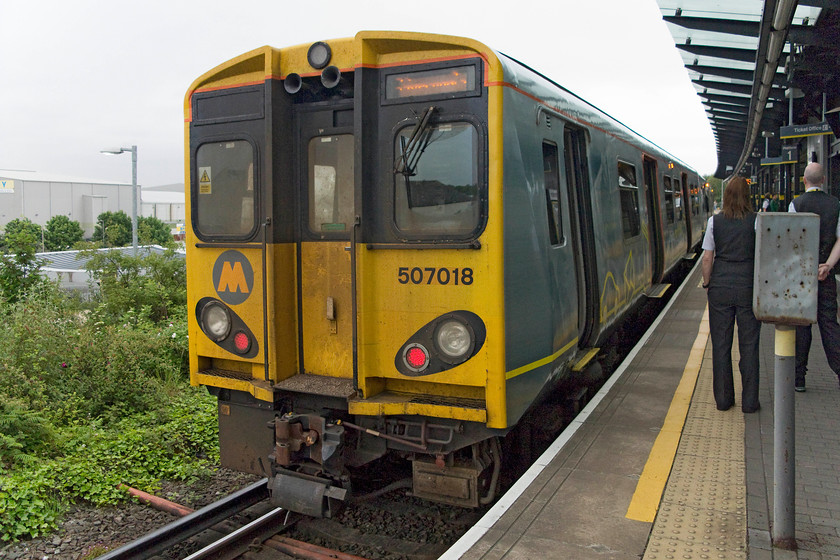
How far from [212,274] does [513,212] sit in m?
A: 2.30

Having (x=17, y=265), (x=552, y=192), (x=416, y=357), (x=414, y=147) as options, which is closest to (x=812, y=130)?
(x=552, y=192)

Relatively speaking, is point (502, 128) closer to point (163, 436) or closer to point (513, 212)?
point (513, 212)

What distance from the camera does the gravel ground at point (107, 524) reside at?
4961 millimetres

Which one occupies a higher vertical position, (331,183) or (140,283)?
(331,183)

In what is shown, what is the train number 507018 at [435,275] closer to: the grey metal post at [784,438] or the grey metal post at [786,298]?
the grey metal post at [786,298]

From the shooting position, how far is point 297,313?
477cm

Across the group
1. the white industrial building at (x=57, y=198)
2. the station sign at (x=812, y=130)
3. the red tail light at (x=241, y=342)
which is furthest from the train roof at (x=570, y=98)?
the white industrial building at (x=57, y=198)

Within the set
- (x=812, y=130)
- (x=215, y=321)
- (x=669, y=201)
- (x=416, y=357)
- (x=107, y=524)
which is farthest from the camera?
(x=812, y=130)

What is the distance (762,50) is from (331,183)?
24.8 ft

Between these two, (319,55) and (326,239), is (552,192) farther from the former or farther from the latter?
(319,55)

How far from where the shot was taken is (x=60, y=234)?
55.9 m

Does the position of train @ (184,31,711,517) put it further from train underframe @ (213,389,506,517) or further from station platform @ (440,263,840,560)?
station platform @ (440,263,840,560)

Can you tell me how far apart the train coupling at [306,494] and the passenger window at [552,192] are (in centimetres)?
228

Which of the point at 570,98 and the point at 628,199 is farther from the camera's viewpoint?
the point at 628,199
